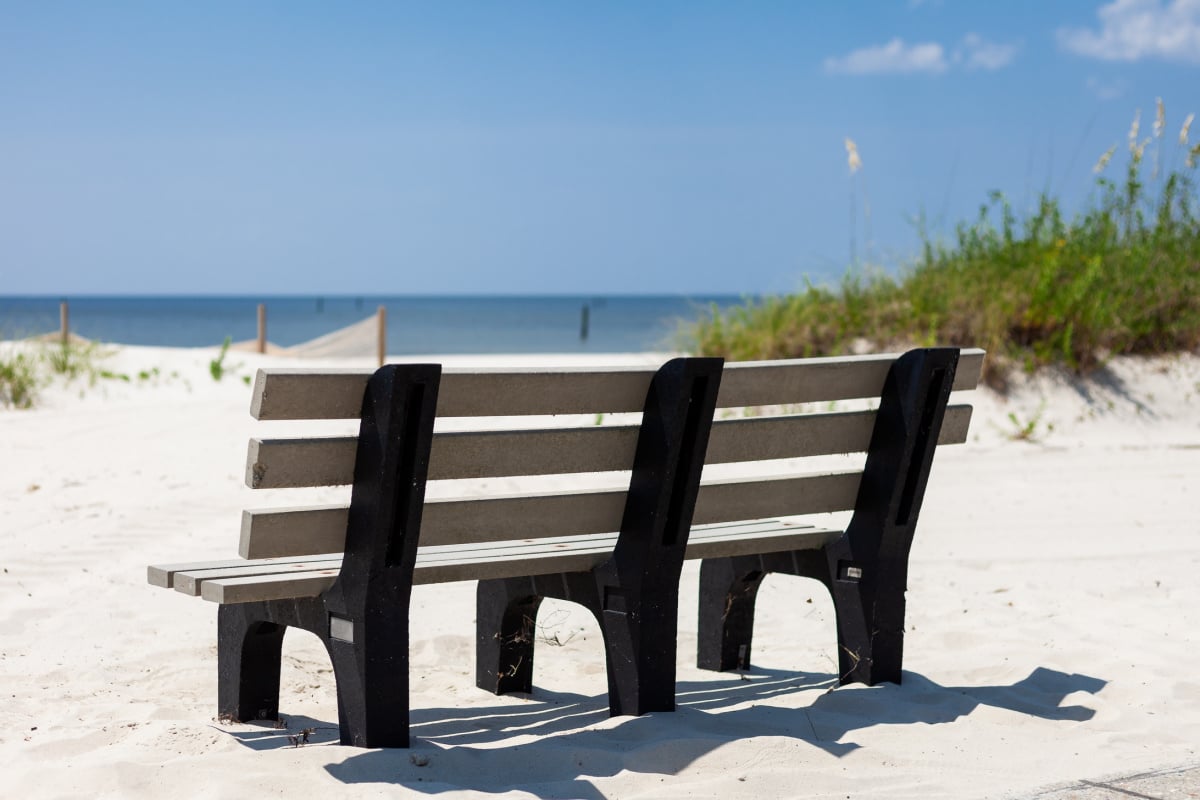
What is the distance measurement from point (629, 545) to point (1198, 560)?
3.66m

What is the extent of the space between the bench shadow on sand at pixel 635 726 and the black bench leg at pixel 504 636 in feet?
0.28

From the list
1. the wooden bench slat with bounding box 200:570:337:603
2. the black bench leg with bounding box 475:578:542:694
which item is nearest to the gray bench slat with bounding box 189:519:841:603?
the wooden bench slat with bounding box 200:570:337:603

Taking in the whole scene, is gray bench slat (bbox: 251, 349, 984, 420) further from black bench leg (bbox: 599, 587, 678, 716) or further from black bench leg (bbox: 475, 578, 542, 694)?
black bench leg (bbox: 475, 578, 542, 694)

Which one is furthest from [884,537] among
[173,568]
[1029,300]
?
[1029,300]

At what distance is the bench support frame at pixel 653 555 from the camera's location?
3.31 meters

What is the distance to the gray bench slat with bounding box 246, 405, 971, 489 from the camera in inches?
112

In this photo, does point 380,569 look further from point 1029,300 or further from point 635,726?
point 1029,300

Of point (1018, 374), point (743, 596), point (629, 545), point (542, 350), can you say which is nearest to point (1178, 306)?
point (1018, 374)

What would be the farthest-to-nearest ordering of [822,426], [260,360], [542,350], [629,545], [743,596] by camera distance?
[542,350], [260,360], [743,596], [822,426], [629,545]

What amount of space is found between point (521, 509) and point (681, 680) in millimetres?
1199

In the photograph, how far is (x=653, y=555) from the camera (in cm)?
342

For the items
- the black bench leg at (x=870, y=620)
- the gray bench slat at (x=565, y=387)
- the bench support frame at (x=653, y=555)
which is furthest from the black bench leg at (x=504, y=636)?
the black bench leg at (x=870, y=620)

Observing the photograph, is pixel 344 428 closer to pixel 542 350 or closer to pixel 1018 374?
pixel 1018 374

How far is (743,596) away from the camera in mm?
4242
